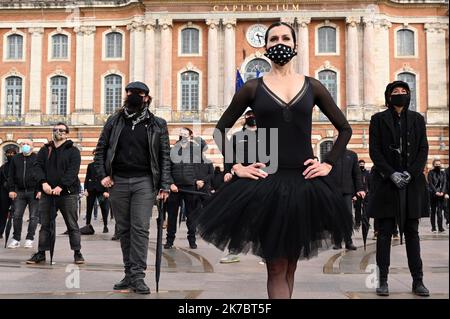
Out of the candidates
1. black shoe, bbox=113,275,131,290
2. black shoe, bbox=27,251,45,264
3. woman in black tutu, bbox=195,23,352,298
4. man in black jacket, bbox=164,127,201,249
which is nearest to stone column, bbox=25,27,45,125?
man in black jacket, bbox=164,127,201,249

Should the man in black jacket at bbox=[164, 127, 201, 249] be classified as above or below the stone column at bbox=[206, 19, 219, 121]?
below

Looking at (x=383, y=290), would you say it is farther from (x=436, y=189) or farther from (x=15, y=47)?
(x=15, y=47)

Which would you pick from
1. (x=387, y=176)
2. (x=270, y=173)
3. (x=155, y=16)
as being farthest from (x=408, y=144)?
(x=155, y=16)

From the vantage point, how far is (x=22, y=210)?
11930mm

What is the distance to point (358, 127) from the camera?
117 ft

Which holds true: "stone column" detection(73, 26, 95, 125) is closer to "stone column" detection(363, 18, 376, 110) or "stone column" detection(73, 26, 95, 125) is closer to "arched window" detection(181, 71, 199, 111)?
"arched window" detection(181, 71, 199, 111)

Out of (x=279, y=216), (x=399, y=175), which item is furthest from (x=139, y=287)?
(x=279, y=216)

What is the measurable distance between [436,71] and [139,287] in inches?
1377

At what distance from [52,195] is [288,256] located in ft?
19.7

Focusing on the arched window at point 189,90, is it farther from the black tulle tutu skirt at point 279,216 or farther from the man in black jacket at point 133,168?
the black tulle tutu skirt at point 279,216

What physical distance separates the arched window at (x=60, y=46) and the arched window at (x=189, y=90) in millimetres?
7756

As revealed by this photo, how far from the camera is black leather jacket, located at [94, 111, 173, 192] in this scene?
667cm

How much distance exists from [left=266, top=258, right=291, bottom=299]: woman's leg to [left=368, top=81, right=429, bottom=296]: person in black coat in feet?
8.79

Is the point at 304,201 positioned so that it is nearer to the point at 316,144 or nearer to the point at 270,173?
the point at 270,173
